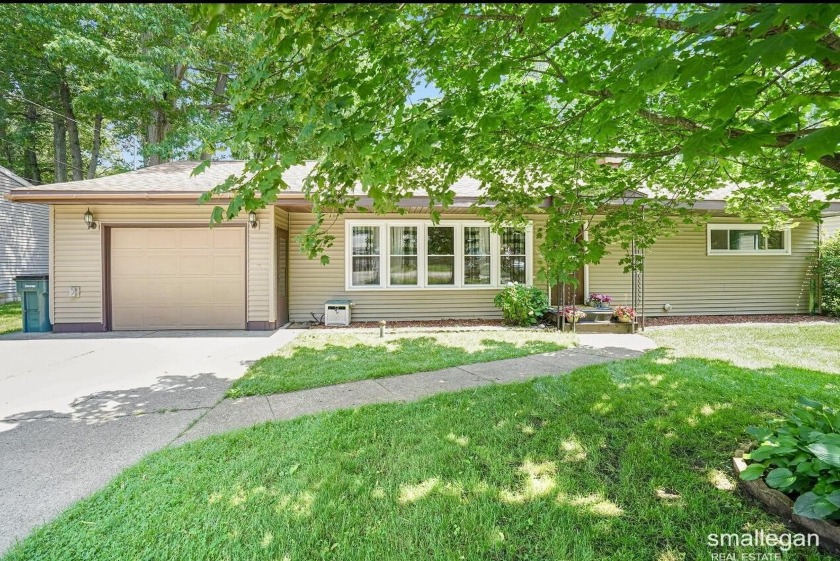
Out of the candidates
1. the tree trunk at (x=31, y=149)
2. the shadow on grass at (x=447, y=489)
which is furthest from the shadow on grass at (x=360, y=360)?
the tree trunk at (x=31, y=149)

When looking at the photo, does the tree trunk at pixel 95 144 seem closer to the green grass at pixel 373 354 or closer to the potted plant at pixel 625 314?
the green grass at pixel 373 354

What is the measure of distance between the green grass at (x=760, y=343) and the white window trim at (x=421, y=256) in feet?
11.2

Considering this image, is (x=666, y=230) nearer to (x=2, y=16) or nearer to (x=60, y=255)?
(x=60, y=255)

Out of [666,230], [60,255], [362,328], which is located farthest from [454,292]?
[60,255]

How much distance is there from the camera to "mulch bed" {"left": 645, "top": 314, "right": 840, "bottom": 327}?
30.0 feet

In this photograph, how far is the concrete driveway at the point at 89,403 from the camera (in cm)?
259

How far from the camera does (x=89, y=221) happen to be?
25.7 ft

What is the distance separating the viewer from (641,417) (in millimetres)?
3531

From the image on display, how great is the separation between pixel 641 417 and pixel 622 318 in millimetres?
5223

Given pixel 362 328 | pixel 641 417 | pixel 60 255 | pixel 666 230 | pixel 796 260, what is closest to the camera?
pixel 641 417

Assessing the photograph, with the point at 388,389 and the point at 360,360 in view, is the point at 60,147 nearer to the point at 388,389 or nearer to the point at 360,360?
the point at 360,360

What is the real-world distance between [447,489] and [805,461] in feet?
6.58

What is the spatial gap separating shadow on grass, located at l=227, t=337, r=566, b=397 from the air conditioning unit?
2082 millimetres

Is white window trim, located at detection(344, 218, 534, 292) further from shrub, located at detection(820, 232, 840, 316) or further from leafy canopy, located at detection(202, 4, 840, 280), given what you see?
shrub, located at detection(820, 232, 840, 316)
